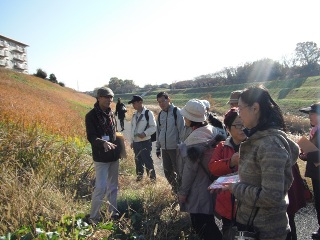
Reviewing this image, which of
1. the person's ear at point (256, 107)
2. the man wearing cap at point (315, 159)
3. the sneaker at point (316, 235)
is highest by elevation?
the person's ear at point (256, 107)

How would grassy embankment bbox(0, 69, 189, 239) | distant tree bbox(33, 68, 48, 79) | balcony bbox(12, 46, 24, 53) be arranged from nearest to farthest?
grassy embankment bbox(0, 69, 189, 239)
distant tree bbox(33, 68, 48, 79)
balcony bbox(12, 46, 24, 53)

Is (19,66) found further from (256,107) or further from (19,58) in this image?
(256,107)

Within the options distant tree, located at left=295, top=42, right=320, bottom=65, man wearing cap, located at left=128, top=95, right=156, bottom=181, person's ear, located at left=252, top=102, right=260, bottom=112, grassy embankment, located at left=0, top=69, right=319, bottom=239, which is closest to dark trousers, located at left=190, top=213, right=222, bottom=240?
grassy embankment, located at left=0, top=69, right=319, bottom=239

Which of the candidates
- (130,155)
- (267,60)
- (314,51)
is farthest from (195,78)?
(130,155)

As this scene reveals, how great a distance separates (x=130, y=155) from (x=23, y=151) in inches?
119

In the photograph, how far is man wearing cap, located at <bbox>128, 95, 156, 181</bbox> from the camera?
565cm

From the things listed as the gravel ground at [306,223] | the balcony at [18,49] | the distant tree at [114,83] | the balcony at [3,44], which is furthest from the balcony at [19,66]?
the gravel ground at [306,223]

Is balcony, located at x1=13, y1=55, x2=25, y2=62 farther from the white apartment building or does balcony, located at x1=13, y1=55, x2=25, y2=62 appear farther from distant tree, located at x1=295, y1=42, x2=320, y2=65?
distant tree, located at x1=295, y1=42, x2=320, y2=65

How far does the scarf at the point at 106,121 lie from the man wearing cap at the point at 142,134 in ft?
5.08

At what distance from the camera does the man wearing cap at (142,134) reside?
5.65m

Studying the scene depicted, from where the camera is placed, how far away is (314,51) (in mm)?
62625

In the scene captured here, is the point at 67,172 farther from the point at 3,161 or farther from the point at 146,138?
the point at 146,138

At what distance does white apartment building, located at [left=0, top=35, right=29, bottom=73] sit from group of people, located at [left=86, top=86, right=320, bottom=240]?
7237cm

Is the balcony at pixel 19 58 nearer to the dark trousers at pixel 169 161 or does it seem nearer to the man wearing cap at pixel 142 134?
the man wearing cap at pixel 142 134
